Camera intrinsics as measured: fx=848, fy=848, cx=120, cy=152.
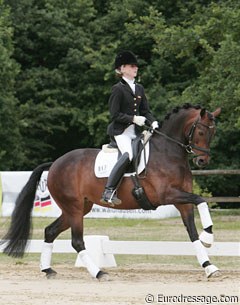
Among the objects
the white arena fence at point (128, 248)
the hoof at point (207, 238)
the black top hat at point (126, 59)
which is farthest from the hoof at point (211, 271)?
the black top hat at point (126, 59)

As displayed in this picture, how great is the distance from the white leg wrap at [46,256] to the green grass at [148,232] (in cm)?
156

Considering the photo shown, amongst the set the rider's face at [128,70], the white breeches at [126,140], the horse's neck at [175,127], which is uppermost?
the rider's face at [128,70]

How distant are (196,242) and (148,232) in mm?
7961

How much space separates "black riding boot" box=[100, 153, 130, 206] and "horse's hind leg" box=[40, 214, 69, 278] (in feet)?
3.21

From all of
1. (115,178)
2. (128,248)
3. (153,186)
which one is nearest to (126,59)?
(115,178)

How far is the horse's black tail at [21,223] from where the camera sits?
11.2 meters

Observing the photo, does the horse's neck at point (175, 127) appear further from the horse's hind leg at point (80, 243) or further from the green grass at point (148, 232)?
the green grass at point (148, 232)

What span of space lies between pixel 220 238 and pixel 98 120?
12.5 meters

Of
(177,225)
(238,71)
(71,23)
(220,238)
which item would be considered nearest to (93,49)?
(71,23)

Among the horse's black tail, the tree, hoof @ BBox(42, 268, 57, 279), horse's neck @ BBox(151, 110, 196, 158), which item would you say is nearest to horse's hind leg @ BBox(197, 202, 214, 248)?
horse's neck @ BBox(151, 110, 196, 158)

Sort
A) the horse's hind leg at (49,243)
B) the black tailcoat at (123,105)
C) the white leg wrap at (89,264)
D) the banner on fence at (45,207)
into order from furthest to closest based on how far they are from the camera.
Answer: the banner on fence at (45,207)
the horse's hind leg at (49,243)
the black tailcoat at (123,105)
the white leg wrap at (89,264)

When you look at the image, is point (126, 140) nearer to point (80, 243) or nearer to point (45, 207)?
point (80, 243)

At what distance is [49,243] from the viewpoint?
11102 millimetres

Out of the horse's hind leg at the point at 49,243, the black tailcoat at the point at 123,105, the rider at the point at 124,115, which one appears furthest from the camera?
the horse's hind leg at the point at 49,243
